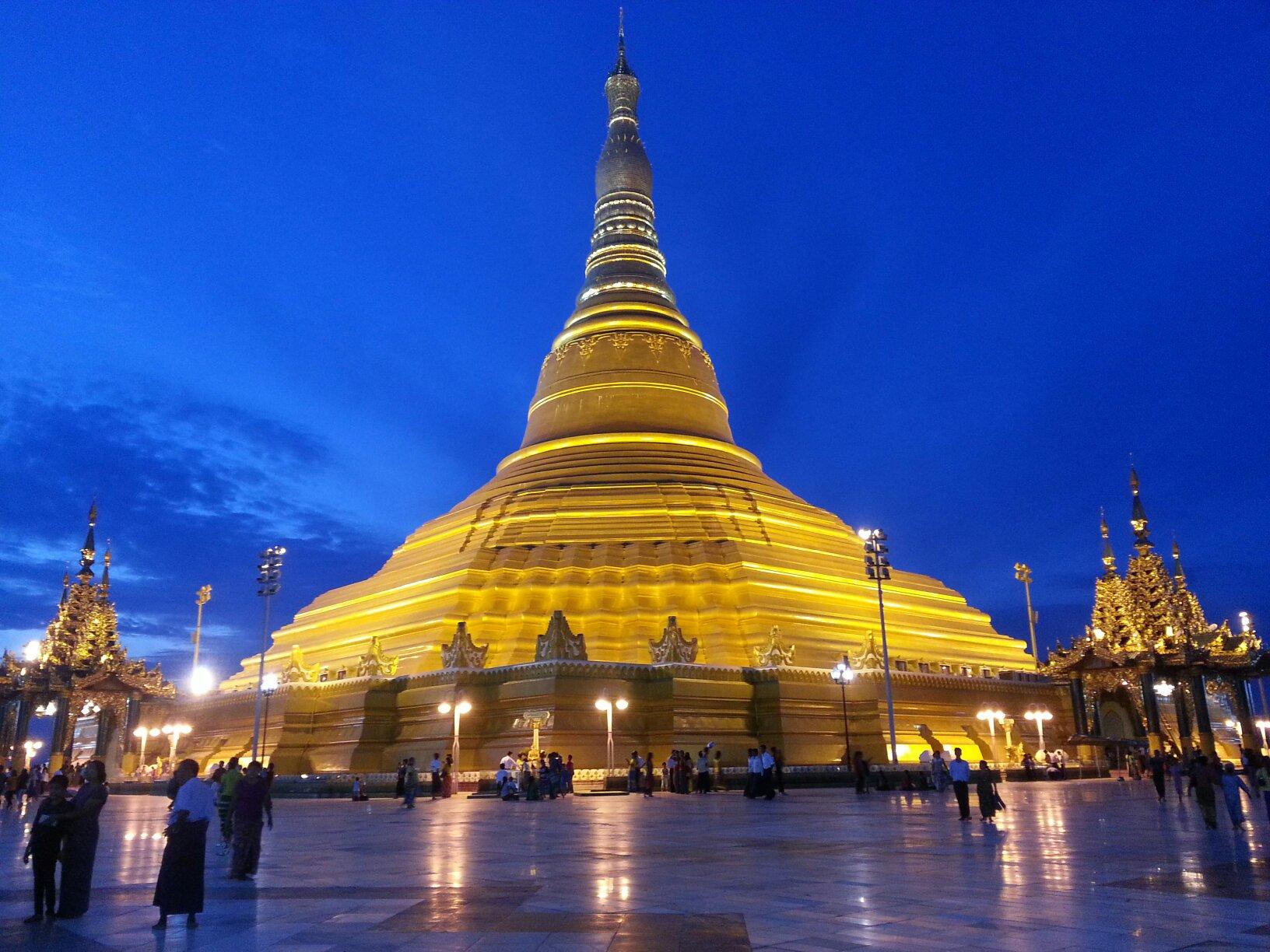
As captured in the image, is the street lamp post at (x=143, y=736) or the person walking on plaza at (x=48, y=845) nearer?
the person walking on plaza at (x=48, y=845)

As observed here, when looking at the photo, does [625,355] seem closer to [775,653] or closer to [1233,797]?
[775,653]

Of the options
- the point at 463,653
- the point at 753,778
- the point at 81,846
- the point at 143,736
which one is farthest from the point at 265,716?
the point at 81,846

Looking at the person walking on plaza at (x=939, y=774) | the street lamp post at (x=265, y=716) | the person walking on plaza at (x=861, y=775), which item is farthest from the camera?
the street lamp post at (x=265, y=716)

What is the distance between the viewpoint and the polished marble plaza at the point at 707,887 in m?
6.33

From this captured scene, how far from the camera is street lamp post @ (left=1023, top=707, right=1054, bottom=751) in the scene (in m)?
31.2

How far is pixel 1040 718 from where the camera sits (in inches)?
1230

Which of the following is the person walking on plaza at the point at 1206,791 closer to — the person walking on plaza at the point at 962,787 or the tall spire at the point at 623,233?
the person walking on plaza at the point at 962,787

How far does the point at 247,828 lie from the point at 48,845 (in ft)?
7.86

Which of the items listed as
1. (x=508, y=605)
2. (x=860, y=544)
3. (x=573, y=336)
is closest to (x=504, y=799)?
(x=508, y=605)

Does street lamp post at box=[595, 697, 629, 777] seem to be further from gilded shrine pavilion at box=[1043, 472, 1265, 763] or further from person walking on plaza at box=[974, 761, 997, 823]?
gilded shrine pavilion at box=[1043, 472, 1265, 763]

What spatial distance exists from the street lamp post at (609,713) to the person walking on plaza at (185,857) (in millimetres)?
17322

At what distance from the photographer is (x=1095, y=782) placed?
90.2 ft

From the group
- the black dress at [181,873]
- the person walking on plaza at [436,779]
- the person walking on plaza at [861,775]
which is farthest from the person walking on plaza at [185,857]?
the person walking on plaza at [861,775]

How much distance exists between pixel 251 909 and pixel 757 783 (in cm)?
1491
